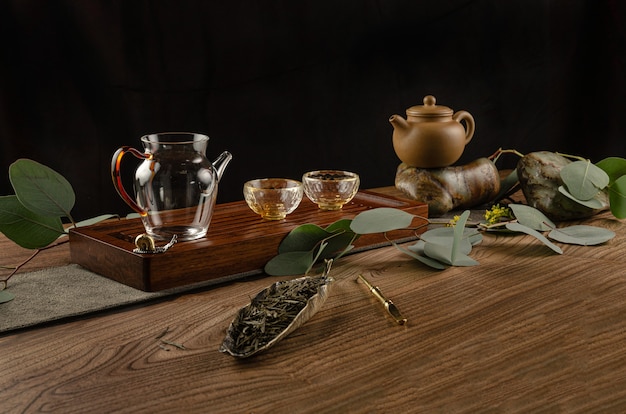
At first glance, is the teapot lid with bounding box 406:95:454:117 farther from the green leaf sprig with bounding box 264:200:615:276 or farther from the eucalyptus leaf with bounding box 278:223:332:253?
the eucalyptus leaf with bounding box 278:223:332:253

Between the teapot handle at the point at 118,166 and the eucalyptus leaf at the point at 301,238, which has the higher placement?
the teapot handle at the point at 118,166

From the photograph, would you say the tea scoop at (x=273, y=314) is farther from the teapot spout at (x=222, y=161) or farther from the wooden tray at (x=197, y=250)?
the teapot spout at (x=222, y=161)

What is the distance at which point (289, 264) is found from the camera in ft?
3.66

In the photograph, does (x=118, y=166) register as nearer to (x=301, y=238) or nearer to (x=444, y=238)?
(x=301, y=238)

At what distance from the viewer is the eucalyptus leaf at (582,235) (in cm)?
130

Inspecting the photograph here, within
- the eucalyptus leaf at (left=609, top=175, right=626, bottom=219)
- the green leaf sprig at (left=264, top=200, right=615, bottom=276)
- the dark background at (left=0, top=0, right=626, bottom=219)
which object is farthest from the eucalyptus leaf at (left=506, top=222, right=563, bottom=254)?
the dark background at (left=0, top=0, right=626, bottom=219)

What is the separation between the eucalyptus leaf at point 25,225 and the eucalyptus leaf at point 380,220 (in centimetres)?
47

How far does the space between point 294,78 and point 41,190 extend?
3.61 ft

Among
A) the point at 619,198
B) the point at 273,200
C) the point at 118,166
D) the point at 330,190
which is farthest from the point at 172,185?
the point at 619,198

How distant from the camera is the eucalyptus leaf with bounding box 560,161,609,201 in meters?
1.41

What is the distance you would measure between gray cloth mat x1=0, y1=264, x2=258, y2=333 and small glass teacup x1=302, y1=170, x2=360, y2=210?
266 millimetres

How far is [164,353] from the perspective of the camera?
829mm

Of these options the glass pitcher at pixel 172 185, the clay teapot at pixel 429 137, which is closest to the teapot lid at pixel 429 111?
the clay teapot at pixel 429 137

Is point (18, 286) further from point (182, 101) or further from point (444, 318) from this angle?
point (182, 101)
